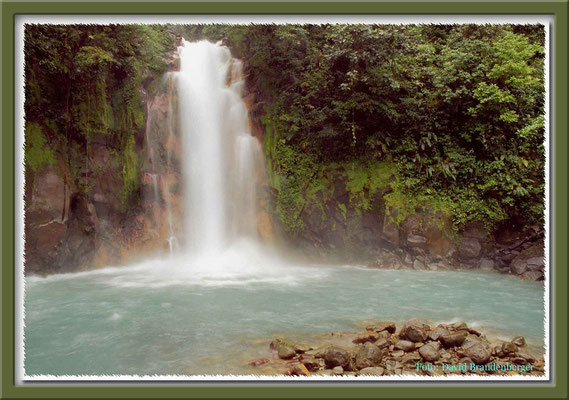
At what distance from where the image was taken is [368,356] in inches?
205

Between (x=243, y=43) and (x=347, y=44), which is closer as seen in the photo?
(x=347, y=44)

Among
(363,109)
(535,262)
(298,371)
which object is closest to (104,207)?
(363,109)

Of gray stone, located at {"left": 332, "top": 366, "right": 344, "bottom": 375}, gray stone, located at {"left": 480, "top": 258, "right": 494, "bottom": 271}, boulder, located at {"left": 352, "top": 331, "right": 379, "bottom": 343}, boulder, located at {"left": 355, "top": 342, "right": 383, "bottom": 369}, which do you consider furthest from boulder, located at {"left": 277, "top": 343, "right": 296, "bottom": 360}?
gray stone, located at {"left": 480, "top": 258, "right": 494, "bottom": 271}

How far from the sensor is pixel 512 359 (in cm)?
532

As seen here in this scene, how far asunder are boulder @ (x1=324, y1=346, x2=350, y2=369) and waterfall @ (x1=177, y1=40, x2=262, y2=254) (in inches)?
346

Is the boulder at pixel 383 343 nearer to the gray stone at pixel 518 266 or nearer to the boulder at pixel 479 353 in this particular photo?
the boulder at pixel 479 353

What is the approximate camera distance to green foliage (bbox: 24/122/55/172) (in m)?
11.0

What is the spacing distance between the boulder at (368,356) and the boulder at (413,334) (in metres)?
0.75

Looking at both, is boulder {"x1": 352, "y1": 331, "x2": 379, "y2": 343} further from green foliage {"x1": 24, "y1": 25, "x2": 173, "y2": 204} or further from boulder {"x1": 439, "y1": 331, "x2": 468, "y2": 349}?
green foliage {"x1": 24, "y1": 25, "x2": 173, "y2": 204}

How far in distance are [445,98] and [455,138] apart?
134 centimetres

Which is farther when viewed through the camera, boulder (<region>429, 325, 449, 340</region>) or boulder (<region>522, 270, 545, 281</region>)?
boulder (<region>522, 270, 545, 281</region>)

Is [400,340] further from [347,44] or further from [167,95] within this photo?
[167,95]

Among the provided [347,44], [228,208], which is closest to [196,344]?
[228,208]

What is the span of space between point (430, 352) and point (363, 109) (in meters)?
9.05
